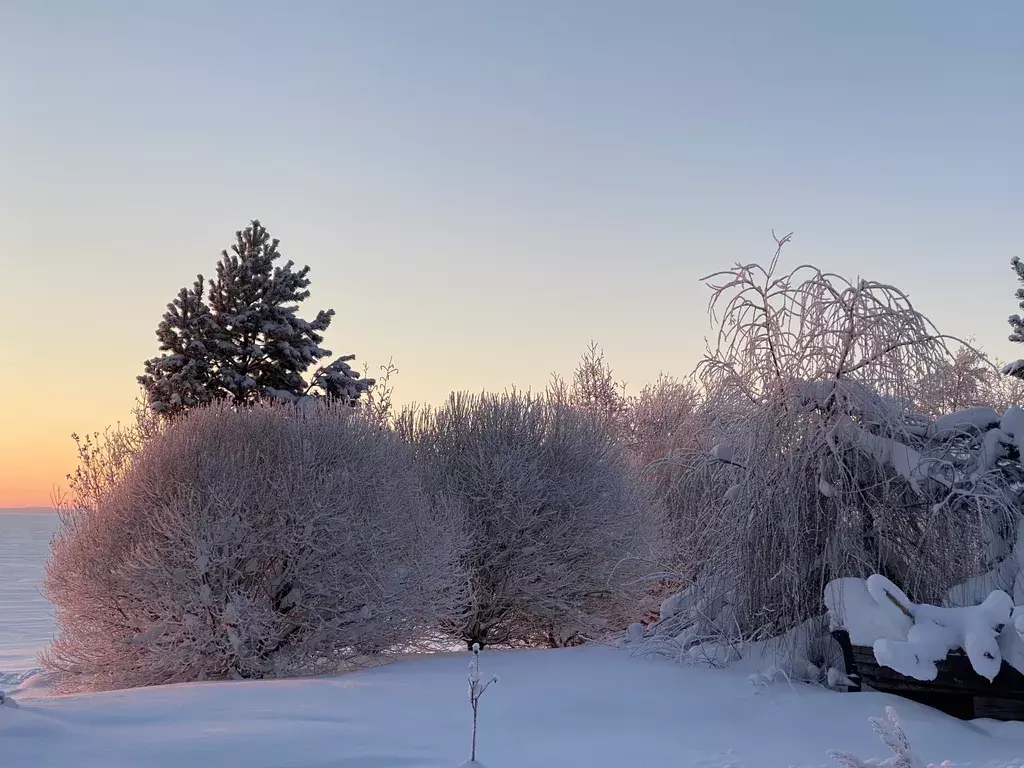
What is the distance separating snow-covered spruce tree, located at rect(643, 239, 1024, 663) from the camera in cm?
917

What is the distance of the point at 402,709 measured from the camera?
27.0 feet

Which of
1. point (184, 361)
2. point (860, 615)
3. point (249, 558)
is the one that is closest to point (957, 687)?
point (860, 615)

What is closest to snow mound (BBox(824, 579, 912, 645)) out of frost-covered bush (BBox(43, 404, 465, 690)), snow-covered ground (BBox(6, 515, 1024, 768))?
snow-covered ground (BBox(6, 515, 1024, 768))

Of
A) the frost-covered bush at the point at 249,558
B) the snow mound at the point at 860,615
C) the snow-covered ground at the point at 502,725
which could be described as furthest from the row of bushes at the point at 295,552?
the snow mound at the point at 860,615

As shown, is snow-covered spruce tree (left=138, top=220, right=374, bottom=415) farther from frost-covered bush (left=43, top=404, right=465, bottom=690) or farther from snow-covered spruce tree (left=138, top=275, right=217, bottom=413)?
frost-covered bush (left=43, top=404, right=465, bottom=690)

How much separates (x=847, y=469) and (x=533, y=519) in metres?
8.62

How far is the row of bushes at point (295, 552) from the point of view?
13.4m

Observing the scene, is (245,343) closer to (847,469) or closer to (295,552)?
(295,552)

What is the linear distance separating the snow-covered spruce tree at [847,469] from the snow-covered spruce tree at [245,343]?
53.2ft

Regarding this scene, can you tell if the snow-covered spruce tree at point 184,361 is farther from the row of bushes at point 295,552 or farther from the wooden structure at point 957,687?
the wooden structure at point 957,687

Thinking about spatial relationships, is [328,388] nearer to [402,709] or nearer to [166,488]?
[166,488]

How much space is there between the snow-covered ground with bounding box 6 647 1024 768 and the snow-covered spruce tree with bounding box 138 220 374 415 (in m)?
15.7

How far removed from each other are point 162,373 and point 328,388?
4.34m

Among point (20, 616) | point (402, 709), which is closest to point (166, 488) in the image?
point (402, 709)
